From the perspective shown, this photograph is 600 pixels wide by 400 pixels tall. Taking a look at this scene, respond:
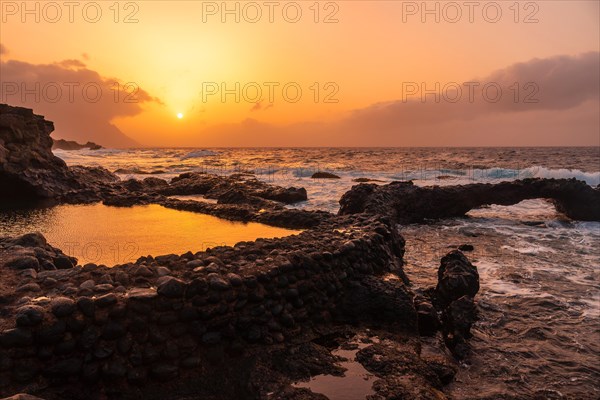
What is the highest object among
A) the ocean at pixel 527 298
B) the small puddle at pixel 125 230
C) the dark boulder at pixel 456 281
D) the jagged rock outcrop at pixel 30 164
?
the jagged rock outcrop at pixel 30 164

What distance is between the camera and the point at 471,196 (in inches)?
680

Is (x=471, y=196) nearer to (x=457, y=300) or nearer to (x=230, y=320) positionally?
(x=457, y=300)

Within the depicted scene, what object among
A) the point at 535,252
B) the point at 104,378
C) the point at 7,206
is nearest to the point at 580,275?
the point at 535,252

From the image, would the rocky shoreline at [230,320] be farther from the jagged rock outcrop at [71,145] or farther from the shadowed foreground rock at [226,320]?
the jagged rock outcrop at [71,145]

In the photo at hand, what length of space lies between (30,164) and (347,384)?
18617 mm

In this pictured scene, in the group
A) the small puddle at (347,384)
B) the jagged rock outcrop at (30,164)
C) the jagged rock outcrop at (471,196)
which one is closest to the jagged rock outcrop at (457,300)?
the small puddle at (347,384)

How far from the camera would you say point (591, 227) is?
15.8m

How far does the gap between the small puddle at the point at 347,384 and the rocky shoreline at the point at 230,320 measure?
0.10m

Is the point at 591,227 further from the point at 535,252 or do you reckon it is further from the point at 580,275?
the point at 580,275

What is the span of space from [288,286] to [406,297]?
5.89ft

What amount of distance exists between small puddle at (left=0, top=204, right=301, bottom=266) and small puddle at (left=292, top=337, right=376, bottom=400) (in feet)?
15.6

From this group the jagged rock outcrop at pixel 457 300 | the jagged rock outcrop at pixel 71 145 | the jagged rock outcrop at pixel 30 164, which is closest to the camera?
the jagged rock outcrop at pixel 457 300

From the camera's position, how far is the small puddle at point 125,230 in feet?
29.6

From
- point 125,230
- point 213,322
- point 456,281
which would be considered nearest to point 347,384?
point 213,322
